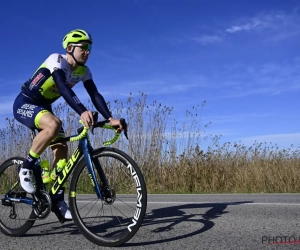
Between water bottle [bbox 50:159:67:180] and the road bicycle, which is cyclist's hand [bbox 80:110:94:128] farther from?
water bottle [bbox 50:159:67:180]

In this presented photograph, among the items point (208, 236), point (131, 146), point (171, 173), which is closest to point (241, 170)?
point (171, 173)

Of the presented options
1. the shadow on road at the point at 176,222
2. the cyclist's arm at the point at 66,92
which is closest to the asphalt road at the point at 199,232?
the shadow on road at the point at 176,222

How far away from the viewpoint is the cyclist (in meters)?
3.92

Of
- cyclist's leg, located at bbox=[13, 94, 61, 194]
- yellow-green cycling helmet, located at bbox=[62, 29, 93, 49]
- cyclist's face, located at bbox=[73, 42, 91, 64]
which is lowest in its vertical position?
cyclist's leg, located at bbox=[13, 94, 61, 194]

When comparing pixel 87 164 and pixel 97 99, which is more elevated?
pixel 97 99

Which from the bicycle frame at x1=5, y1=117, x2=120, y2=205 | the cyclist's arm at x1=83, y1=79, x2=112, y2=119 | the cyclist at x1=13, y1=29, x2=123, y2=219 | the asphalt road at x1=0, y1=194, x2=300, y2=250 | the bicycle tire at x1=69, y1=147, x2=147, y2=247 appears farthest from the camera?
the cyclist's arm at x1=83, y1=79, x2=112, y2=119

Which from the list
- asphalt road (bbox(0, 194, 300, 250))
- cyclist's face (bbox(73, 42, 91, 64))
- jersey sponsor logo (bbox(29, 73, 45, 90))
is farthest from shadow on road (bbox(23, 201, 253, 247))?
cyclist's face (bbox(73, 42, 91, 64))

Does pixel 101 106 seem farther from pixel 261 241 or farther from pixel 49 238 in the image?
pixel 261 241

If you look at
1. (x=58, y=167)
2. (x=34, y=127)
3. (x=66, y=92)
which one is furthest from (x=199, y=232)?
(x=34, y=127)

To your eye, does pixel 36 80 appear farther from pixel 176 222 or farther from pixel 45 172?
pixel 176 222

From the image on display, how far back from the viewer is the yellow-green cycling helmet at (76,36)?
404 centimetres

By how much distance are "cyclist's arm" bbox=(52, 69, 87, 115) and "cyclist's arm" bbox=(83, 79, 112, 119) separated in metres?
0.51

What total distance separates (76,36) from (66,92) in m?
0.68

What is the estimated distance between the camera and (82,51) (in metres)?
4.11
